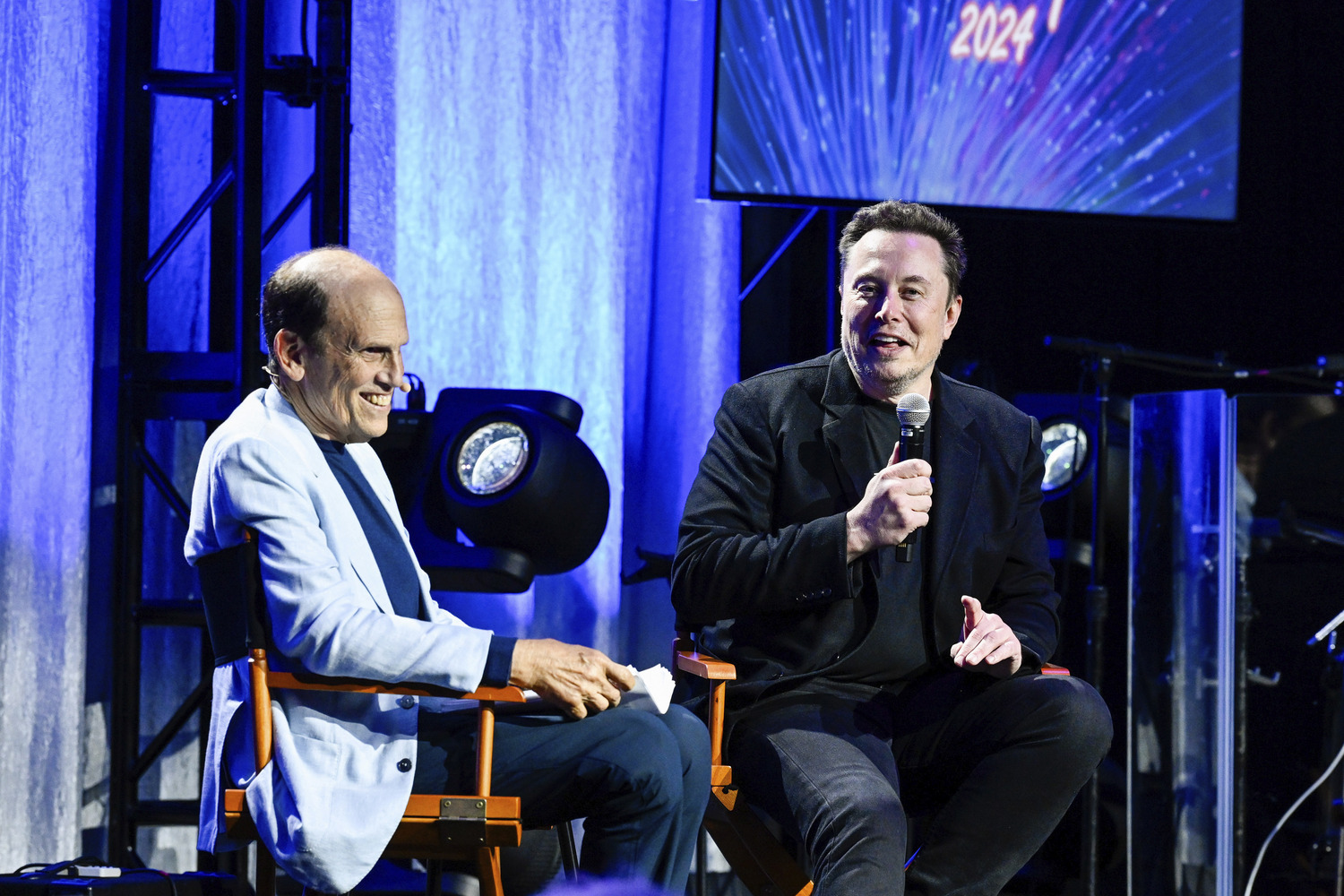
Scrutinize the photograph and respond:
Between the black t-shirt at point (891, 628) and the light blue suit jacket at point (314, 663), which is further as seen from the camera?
the black t-shirt at point (891, 628)

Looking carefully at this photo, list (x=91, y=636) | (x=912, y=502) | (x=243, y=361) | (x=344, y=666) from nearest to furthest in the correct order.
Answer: (x=344, y=666)
(x=912, y=502)
(x=243, y=361)
(x=91, y=636)

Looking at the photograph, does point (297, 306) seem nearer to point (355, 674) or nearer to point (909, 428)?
point (355, 674)

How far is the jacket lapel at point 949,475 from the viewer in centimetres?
224

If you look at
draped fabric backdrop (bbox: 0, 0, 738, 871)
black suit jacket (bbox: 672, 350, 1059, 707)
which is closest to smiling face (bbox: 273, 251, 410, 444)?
black suit jacket (bbox: 672, 350, 1059, 707)

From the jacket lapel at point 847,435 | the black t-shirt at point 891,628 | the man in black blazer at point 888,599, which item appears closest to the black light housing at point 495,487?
the man in black blazer at point 888,599

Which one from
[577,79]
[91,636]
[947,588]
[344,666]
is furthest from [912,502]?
[91,636]

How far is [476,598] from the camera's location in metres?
3.34

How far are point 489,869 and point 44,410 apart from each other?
1.72 meters

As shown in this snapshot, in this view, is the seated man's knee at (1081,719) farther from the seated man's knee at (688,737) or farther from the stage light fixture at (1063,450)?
the stage light fixture at (1063,450)

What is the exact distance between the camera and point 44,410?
2.99 metres

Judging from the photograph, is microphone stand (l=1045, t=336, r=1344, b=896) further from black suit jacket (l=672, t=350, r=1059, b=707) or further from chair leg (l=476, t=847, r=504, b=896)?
chair leg (l=476, t=847, r=504, b=896)

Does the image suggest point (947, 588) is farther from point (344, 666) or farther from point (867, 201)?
point (867, 201)

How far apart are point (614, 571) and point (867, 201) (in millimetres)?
1115

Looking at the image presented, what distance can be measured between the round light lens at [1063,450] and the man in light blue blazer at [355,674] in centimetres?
162
